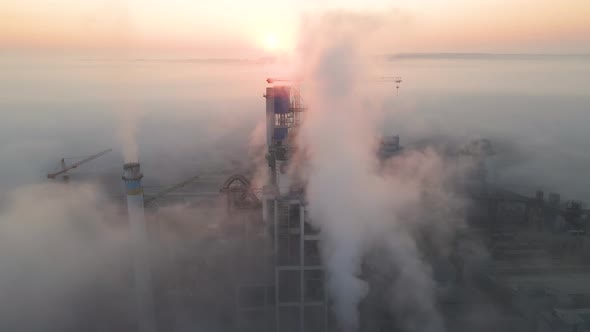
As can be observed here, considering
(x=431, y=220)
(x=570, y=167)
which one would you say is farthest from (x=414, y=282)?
(x=570, y=167)

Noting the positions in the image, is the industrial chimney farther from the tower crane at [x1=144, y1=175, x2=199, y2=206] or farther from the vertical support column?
the vertical support column

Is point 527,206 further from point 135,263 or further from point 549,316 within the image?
point 135,263

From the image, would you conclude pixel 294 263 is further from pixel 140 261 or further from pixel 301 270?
pixel 140 261

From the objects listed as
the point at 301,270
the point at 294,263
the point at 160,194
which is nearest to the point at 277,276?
the point at 294,263

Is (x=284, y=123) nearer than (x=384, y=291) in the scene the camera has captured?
No

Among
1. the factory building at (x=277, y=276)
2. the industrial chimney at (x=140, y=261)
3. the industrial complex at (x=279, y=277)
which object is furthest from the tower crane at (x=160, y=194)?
the industrial chimney at (x=140, y=261)
